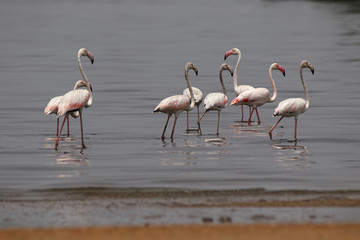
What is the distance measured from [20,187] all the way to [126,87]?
1428cm

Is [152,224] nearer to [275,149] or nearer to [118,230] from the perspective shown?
[118,230]

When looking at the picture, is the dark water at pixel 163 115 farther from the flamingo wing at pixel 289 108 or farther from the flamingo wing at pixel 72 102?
the flamingo wing at pixel 72 102

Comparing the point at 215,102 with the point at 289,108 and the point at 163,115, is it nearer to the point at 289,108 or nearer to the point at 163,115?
the point at 289,108

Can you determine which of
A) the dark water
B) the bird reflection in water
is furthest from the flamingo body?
the bird reflection in water

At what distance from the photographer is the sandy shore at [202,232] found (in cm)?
858

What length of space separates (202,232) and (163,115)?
11516 mm

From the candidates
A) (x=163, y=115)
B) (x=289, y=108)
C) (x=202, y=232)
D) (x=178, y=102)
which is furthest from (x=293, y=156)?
(x=163, y=115)

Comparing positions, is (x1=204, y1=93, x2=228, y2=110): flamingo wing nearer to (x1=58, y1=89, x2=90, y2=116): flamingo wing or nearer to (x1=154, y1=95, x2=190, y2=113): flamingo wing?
(x1=154, y1=95, x2=190, y2=113): flamingo wing

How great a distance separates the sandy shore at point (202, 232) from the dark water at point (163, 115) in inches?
112

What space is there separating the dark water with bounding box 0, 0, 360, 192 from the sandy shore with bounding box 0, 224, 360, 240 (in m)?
2.85

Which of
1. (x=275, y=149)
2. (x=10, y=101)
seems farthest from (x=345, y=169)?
(x=10, y=101)

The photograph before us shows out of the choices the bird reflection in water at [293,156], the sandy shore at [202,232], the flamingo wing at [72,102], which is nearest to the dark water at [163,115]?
the bird reflection in water at [293,156]

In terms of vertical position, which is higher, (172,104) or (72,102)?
(72,102)

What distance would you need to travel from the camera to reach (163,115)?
66.2 ft
